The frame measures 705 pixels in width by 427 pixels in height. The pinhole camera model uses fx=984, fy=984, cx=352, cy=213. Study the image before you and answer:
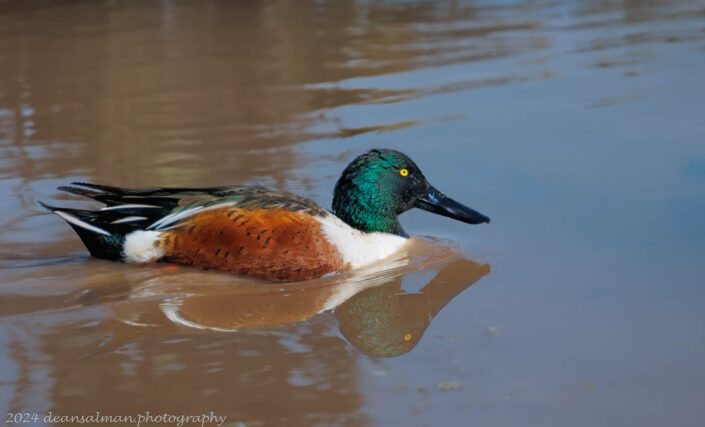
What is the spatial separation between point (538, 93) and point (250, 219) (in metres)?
3.91

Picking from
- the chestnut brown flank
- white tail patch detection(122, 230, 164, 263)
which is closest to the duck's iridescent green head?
the chestnut brown flank

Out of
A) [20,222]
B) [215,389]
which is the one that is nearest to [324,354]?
[215,389]

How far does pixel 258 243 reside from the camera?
5.10m

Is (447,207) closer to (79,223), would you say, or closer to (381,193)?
(381,193)

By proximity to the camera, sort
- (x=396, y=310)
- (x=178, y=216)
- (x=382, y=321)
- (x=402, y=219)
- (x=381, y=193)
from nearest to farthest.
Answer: (x=382, y=321)
(x=396, y=310)
(x=178, y=216)
(x=381, y=193)
(x=402, y=219)

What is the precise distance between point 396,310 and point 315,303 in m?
0.40

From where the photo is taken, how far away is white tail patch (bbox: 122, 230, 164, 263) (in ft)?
17.2

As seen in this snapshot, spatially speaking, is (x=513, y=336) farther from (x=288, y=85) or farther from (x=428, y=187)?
(x=288, y=85)

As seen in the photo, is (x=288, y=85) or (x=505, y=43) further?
(x=505, y=43)

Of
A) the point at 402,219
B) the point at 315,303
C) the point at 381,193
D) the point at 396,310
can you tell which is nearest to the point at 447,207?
the point at 381,193

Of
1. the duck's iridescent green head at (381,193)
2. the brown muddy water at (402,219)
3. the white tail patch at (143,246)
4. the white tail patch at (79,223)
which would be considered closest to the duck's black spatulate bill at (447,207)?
the duck's iridescent green head at (381,193)

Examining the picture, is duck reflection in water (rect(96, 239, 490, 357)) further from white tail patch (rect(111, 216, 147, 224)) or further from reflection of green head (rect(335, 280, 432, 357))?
white tail patch (rect(111, 216, 147, 224))

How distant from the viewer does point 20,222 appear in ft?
19.2

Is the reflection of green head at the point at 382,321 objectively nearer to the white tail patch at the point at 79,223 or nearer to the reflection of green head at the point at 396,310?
the reflection of green head at the point at 396,310
